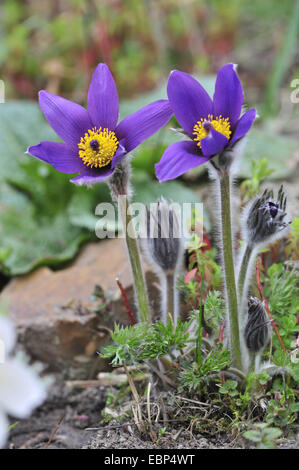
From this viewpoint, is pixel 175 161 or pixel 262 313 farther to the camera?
pixel 262 313

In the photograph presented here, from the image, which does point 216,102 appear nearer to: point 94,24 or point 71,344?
point 71,344

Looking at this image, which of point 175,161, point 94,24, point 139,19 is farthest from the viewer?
point 139,19

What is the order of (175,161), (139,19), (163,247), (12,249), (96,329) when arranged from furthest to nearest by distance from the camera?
(139,19) < (12,249) < (96,329) < (163,247) < (175,161)

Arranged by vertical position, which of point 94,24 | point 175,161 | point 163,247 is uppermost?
point 94,24

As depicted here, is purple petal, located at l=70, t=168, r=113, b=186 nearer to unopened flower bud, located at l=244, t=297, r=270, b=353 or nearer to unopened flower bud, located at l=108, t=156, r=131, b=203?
unopened flower bud, located at l=108, t=156, r=131, b=203

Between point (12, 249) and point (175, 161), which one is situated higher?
point (175, 161)

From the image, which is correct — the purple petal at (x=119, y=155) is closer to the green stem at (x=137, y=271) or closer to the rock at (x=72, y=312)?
the green stem at (x=137, y=271)

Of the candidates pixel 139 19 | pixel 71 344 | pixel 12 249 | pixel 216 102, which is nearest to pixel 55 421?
pixel 71 344

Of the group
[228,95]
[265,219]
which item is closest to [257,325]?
[265,219]
